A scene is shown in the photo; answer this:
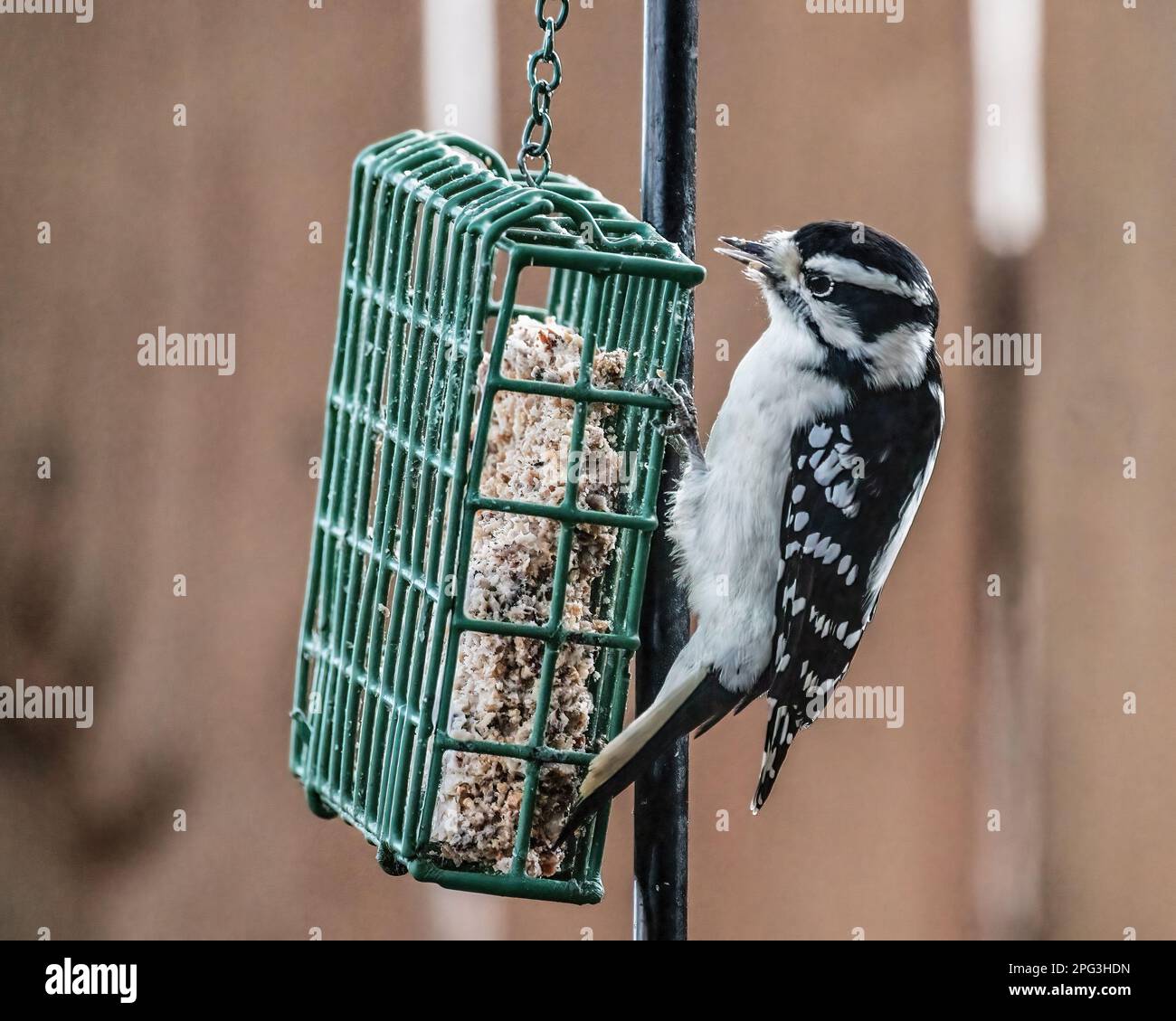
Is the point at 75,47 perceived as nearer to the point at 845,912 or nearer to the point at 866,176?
the point at 866,176

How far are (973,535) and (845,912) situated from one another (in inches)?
52.4

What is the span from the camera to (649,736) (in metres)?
2.53

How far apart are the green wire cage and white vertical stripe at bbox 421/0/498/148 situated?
1.53 metres

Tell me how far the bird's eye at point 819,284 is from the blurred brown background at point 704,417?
156cm

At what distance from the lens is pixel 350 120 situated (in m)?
4.48
